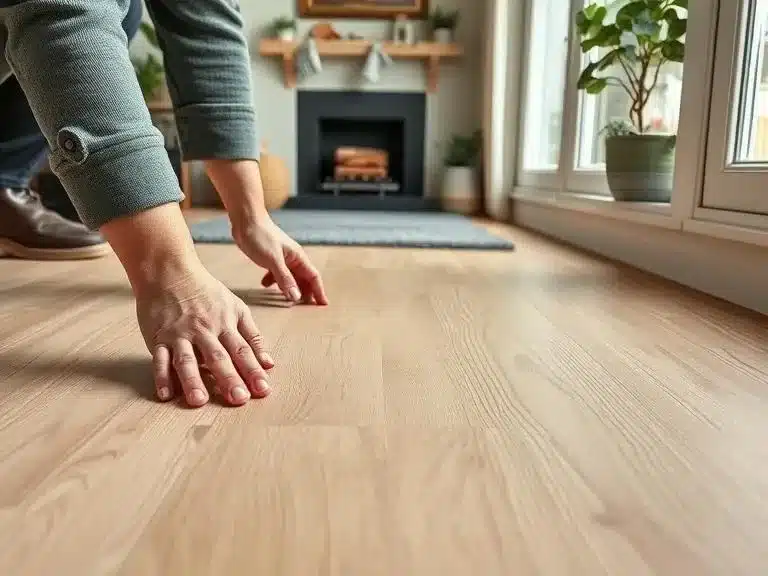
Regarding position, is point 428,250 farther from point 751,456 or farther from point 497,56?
point 497,56

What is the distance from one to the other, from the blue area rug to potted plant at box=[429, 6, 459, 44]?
1.50 metres

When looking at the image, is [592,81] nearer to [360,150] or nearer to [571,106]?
A: [571,106]

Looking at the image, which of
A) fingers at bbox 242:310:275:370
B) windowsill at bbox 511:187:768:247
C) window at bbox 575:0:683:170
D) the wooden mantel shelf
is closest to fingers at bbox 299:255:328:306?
fingers at bbox 242:310:275:370

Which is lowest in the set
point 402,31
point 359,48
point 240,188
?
point 240,188

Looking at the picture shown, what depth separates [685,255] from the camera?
59.8 inches

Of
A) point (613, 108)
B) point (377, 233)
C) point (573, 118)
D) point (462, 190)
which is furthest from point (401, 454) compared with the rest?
point (462, 190)

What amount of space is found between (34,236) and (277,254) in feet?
2.77

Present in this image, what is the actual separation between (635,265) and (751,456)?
128cm

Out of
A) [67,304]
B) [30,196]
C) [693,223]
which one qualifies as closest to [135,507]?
[67,304]

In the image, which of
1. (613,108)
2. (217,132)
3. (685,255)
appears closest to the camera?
(217,132)

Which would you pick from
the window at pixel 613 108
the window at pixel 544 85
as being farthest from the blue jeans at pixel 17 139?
the window at pixel 544 85

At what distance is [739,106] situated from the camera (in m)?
1.39

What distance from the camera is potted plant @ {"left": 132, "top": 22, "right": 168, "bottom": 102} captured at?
3881mm

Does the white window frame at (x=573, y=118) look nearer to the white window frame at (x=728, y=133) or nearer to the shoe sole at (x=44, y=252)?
the white window frame at (x=728, y=133)
